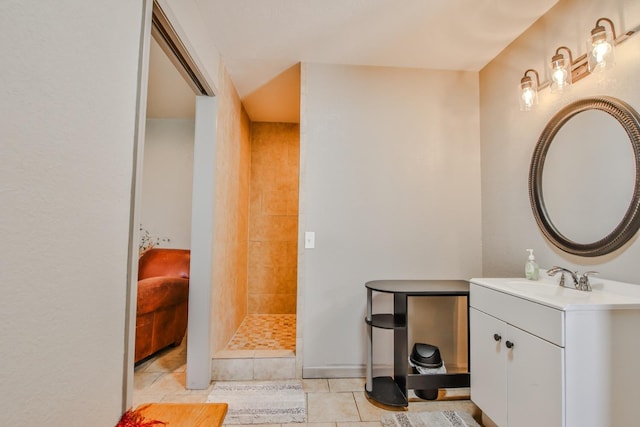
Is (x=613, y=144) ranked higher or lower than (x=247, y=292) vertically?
higher

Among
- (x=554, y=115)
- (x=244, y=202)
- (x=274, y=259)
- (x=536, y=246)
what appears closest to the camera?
(x=554, y=115)

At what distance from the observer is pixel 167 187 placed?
149 inches

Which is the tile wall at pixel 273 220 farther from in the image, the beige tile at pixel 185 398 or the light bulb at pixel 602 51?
the light bulb at pixel 602 51

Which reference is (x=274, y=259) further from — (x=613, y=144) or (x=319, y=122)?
(x=613, y=144)

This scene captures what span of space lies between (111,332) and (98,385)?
0.15m

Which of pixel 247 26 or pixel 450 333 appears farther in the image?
pixel 450 333

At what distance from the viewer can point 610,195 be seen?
5.01ft

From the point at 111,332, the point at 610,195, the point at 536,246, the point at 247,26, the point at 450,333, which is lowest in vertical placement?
the point at 450,333

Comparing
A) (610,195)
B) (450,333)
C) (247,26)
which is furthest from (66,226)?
(450,333)

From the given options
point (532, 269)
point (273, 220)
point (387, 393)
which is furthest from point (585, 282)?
point (273, 220)

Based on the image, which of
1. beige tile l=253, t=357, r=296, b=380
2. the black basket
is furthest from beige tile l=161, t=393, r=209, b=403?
the black basket

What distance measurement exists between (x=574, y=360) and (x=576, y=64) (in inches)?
62.5

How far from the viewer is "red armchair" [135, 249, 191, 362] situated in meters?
2.44

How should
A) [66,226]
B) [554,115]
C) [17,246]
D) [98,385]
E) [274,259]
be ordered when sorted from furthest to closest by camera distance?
[274,259], [554,115], [98,385], [66,226], [17,246]
